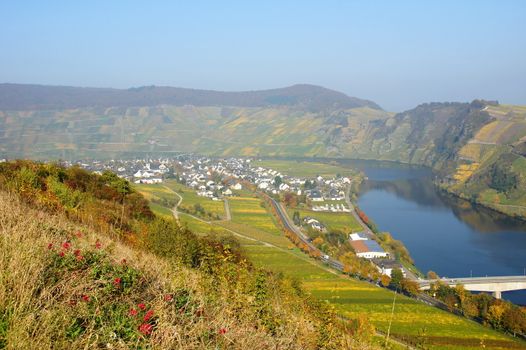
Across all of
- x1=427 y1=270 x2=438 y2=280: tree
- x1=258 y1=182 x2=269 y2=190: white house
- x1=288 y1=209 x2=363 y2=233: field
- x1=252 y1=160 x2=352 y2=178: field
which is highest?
x1=427 y1=270 x2=438 y2=280: tree

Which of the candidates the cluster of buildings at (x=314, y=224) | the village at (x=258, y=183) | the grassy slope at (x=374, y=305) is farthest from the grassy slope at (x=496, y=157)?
the grassy slope at (x=374, y=305)

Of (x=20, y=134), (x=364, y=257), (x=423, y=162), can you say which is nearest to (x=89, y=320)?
(x=364, y=257)

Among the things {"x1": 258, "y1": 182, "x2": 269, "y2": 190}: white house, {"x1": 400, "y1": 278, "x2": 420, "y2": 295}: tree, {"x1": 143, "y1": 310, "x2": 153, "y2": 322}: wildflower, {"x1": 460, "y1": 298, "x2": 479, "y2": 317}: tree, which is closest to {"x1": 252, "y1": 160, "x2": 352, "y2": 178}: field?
{"x1": 258, "y1": 182, "x2": 269, "y2": 190}: white house

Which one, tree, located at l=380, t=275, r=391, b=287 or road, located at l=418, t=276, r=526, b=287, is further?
road, located at l=418, t=276, r=526, b=287

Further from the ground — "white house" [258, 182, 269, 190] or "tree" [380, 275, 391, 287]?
"tree" [380, 275, 391, 287]

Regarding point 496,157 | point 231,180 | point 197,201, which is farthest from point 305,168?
point 197,201

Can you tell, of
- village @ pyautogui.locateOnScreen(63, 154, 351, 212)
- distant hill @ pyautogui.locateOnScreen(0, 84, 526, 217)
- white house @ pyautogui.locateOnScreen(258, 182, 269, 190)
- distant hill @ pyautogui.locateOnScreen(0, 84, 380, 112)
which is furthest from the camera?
distant hill @ pyautogui.locateOnScreen(0, 84, 380, 112)

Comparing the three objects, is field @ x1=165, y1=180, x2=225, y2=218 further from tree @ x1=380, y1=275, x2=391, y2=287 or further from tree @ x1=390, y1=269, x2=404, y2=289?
tree @ x1=390, y1=269, x2=404, y2=289
